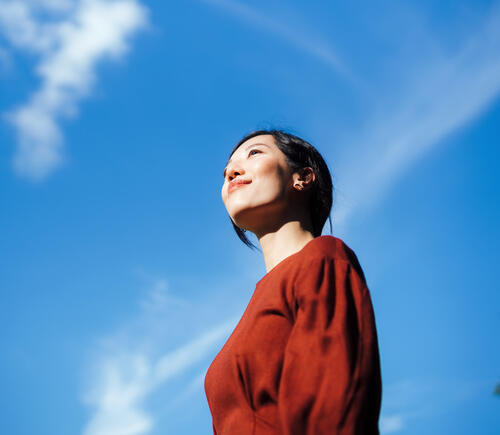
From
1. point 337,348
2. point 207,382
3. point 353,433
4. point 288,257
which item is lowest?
point 353,433

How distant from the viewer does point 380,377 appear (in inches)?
92.3

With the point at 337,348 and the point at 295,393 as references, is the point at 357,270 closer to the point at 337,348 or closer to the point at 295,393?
the point at 337,348

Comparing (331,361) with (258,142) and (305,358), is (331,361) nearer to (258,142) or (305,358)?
(305,358)

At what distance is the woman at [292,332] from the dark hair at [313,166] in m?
0.03

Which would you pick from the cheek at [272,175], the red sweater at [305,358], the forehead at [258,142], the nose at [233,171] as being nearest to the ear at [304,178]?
the cheek at [272,175]

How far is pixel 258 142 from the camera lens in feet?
12.4

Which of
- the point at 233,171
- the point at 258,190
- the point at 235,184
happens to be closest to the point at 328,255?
the point at 258,190

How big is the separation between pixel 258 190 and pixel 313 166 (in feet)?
2.32

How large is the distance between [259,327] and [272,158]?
4.35ft

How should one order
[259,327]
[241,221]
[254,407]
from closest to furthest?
[254,407], [259,327], [241,221]

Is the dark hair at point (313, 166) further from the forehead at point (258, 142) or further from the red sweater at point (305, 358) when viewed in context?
the red sweater at point (305, 358)

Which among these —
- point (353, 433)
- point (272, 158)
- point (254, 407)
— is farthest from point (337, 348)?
point (272, 158)

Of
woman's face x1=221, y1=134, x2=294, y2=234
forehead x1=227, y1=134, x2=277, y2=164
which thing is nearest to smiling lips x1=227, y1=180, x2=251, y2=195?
woman's face x1=221, y1=134, x2=294, y2=234

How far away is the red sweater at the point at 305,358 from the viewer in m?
2.08
